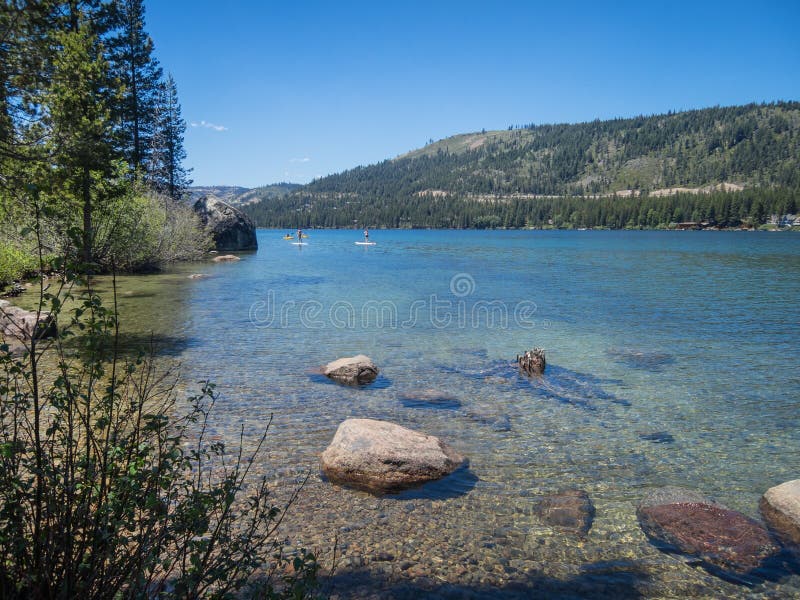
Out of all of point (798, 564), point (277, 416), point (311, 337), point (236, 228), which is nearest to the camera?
point (798, 564)

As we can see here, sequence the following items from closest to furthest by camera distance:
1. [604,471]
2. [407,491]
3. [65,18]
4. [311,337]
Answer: [407,491] → [604,471] → [65,18] → [311,337]

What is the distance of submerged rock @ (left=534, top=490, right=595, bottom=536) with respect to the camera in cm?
697

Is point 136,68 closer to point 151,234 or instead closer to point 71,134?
point 151,234

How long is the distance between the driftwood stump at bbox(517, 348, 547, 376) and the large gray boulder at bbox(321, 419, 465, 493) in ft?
20.1

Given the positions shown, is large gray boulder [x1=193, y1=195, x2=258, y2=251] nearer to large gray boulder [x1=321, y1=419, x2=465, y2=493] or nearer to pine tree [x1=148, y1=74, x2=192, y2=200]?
pine tree [x1=148, y1=74, x2=192, y2=200]

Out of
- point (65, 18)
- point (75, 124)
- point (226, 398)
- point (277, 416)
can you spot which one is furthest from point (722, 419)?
point (65, 18)

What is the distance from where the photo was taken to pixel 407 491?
781 centimetres

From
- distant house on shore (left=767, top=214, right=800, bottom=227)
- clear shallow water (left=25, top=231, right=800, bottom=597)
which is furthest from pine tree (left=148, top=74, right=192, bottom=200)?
distant house on shore (left=767, top=214, right=800, bottom=227)

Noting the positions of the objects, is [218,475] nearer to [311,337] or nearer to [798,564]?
[798,564]

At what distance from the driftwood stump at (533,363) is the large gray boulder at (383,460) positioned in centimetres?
613

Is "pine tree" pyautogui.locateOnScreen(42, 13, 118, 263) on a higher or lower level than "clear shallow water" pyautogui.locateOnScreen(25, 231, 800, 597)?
higher

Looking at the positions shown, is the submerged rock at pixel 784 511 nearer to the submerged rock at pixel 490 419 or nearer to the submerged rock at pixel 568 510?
the submerged rock at pixel 568 510

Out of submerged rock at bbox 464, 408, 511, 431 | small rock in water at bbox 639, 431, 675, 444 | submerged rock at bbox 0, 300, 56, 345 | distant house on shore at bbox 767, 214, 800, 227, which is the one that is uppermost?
distant house on shore at bbox 767, 214, 800, 227

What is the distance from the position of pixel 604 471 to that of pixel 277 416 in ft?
22.0
